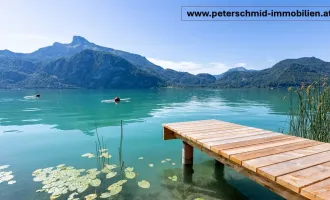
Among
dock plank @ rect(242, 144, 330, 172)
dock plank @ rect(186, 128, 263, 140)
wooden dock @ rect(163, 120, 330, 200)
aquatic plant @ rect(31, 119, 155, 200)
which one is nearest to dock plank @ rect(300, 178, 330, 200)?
wooden dock @ rect(163, 120, 330, 200)

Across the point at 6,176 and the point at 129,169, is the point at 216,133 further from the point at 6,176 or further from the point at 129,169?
the point at 6,176

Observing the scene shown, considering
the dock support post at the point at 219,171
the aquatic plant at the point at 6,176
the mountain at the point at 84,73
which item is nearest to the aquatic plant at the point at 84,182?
the aquatic plant at the point at 6,176

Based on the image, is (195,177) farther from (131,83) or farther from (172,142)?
(131,83)

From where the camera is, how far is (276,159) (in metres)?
→ 2.69

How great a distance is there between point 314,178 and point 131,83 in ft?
467

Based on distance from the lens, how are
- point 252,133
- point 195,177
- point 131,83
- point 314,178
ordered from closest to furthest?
point 314,178
point 252,133
point 195,177
point 131,83

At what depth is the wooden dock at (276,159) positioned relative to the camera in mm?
2049

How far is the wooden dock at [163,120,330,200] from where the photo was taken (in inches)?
80.7

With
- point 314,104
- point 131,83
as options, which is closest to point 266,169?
point 314,104

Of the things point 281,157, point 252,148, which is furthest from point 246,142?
point 281,157

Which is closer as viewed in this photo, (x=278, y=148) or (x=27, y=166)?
(x=278, y=148)

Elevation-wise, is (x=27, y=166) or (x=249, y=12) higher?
(x=249, y=12)

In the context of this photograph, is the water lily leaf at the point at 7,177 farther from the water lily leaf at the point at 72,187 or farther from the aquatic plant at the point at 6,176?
the water lily leaf at the point at 72,187

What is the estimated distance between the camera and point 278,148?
10.4 ft
